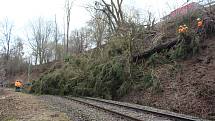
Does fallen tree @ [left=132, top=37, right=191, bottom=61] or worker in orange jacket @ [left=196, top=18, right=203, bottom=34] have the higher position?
worker in orange jacket @ [left=196, top=18, right=203, bottom=34]

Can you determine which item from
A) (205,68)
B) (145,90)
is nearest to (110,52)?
(145,90)

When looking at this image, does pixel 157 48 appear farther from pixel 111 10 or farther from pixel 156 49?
pixel 111 10

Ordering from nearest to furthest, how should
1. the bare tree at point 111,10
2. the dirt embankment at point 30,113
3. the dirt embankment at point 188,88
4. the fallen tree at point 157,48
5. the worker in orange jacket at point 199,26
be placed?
the dirt embankment at point 30,113 < the dirt embankment at point 188,88 < the worker in orange jacket at point 199,26 < the fallen tree at point 157,48 < the bare tree at point 111,10

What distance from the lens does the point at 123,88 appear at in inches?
764

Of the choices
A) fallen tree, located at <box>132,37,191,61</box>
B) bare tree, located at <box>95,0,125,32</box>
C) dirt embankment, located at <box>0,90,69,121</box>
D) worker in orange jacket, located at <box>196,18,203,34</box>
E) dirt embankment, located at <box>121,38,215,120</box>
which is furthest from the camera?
bare tree, located at <box>95,0,125,32</box>

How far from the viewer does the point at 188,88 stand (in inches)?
567

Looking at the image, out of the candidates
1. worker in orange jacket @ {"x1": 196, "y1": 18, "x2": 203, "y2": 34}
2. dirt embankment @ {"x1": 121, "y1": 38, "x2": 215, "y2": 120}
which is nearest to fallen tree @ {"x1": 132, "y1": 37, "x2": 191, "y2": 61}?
worker in orange jacket @ {"x1": 196, "y1": 18, "x2": 203, "y2": 34}

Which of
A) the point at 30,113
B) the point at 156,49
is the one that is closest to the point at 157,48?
the point at 156,49

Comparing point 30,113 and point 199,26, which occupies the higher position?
point 199,26

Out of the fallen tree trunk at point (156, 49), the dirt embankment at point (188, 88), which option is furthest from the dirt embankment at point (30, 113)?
the fallen tree trunk at point (156, 49)

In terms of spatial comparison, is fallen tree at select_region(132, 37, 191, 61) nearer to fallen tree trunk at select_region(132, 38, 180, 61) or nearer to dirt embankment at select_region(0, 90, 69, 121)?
fallen tree trunk at select_region(132, 38, 180, 61)

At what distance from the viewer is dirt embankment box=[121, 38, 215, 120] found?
12.4 meters

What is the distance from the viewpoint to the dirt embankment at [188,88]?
1240 cm

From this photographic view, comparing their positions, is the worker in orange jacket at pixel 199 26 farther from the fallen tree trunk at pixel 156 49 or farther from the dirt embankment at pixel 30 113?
the dirt embankment at pixel 30 113
